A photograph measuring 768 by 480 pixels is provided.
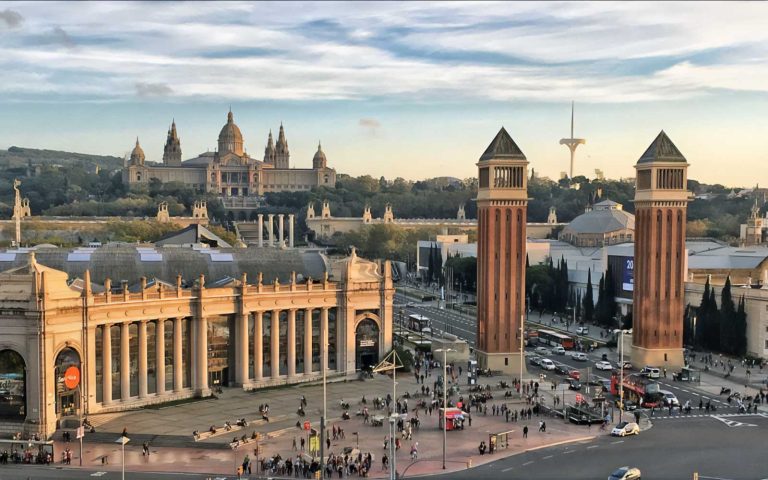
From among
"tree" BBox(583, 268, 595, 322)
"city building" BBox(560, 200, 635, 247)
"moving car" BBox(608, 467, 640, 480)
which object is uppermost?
"city building" BBox(560, 200, 635, 247)

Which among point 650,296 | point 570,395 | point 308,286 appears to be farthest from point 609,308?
point 308,286

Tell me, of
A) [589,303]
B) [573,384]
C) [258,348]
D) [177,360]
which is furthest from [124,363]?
[589,303]

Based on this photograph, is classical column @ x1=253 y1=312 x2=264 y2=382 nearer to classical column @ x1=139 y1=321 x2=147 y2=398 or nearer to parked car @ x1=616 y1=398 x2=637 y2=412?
classical column @ x1=139 y1=321 x2=147 y2=398

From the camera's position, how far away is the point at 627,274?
12256 cm

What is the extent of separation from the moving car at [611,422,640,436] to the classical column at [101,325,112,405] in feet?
122

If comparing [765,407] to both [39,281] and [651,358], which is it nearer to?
[651,358]

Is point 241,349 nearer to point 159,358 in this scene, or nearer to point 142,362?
point 159,358

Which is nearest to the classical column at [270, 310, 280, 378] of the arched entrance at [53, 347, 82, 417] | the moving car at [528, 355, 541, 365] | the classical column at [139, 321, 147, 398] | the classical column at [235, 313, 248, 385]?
the classical column at [235, 313, 248, 385]

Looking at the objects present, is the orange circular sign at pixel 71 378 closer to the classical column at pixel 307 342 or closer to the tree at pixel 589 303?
the classical column at pixel 307 342

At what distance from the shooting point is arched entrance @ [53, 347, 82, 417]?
217 ft

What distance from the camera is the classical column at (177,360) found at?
249 ft

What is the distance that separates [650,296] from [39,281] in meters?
62.9

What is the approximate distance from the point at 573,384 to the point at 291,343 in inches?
1016

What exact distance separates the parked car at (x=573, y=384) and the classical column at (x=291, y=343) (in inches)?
973
